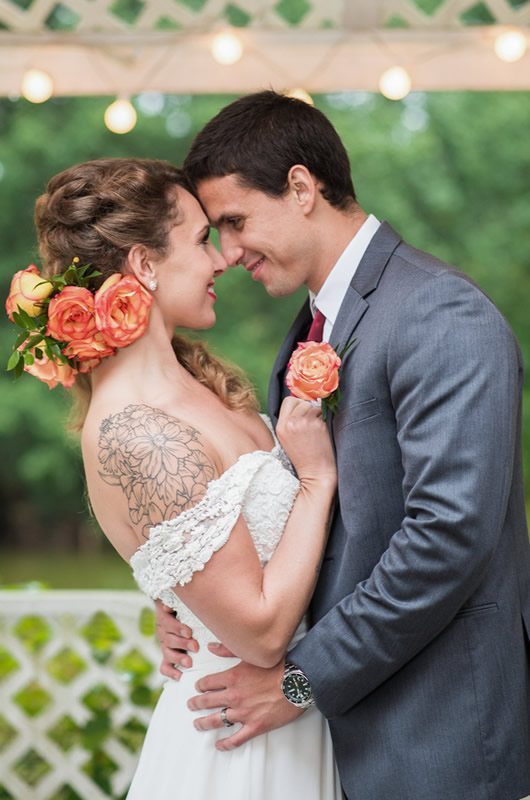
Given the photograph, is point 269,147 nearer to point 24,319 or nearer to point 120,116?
point 24,319

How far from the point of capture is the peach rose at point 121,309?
2246 millimetres

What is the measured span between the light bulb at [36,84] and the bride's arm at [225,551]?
191 cm

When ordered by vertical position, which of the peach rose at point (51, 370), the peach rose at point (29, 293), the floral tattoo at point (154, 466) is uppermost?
the peach rose at point (29, 293)

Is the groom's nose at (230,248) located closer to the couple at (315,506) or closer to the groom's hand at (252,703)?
the couple at (315,506)

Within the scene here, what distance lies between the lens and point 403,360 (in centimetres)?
207

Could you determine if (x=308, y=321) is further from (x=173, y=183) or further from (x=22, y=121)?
(x=22, y=121)

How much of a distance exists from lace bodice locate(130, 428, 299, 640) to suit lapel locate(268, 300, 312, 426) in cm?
29

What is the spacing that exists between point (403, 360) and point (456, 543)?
0.37m

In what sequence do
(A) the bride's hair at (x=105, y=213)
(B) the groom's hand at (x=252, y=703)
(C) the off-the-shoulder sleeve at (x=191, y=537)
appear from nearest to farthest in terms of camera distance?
1. (C) the off-the-shoulder sleeve at (x=191, y=537)
2. (B) the groom's hand at (x=252, y=703)
3. (A) the bride's hair at (x=105, y=213)

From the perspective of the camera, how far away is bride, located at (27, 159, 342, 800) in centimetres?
212

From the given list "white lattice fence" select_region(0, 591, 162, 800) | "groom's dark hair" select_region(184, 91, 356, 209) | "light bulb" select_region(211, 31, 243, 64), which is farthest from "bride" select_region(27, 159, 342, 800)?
"white lattice fence" select_region(0, 591, 162, 800)

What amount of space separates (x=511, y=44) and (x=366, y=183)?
738 cm

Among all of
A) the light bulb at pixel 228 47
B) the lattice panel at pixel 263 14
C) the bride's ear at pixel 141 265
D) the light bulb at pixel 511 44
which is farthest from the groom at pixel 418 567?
the light bulb at pixel 511 44

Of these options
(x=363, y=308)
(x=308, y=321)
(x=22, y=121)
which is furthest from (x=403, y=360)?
(x=22, y=121)
